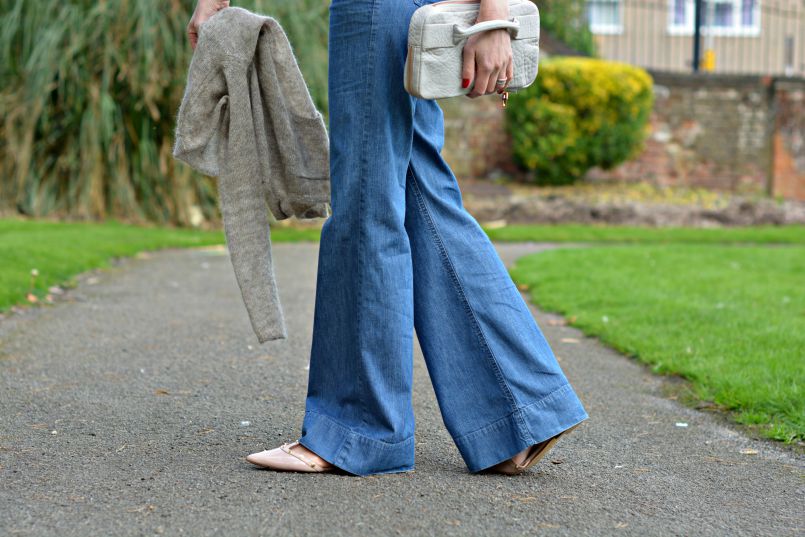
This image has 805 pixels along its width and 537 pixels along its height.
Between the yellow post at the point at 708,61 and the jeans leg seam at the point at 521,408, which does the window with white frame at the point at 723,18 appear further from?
the jeans leg seam at the point at 521,408

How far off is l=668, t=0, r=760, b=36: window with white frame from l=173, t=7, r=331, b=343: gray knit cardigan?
19.9 meters

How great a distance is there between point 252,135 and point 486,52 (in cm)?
62

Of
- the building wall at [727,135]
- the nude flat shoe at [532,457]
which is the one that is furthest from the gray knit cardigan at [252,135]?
the building wall at [727,135]

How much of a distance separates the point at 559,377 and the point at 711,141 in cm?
1299

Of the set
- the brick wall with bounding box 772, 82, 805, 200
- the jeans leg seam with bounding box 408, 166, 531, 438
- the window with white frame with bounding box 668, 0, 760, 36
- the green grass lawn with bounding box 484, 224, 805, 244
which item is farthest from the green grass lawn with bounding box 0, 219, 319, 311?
the window with white frame with bounding box 668, 0, 760, 36

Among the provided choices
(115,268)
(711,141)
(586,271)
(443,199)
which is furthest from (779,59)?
(443,199)

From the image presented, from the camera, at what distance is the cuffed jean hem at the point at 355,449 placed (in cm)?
241

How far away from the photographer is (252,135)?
2.53m

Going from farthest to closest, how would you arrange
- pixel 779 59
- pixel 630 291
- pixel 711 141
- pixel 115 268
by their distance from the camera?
pixel 779 59
pixel 711 141
pixel 115 268
pixel 630 291

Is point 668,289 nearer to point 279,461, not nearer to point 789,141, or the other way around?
point 279,461

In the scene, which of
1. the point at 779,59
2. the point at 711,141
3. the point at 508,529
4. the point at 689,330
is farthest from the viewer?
the point at 779,59

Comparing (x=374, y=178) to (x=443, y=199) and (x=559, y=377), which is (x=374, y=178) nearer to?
(x=443, y=199)

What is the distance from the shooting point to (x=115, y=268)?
6961 mm

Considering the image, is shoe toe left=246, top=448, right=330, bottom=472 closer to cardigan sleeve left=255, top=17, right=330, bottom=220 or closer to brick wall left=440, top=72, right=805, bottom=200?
cardigan sleeve left=255, top=17, right=330, bottom=220
